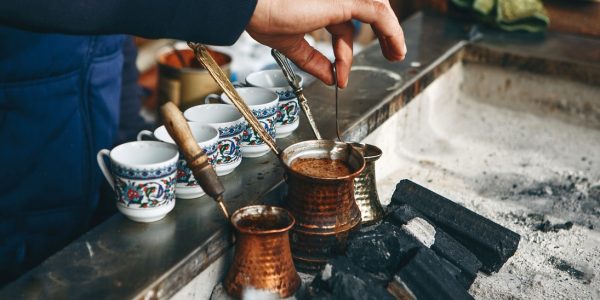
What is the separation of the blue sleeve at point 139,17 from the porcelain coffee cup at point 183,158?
41cm

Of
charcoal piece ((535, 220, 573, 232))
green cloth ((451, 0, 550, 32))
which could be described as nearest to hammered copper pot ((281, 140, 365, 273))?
charcoal piece ((535, 220, 573, 232))

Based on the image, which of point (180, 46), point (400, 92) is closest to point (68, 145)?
point (400, 92)

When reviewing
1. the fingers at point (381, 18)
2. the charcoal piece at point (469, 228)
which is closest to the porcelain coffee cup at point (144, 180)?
the fingers at point (381, 18)

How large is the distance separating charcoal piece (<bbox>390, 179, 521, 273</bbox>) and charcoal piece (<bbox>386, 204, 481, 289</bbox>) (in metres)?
0.06

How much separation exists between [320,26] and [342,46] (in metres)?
0.28

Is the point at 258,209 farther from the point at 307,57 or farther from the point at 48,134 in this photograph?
the point at 48,134

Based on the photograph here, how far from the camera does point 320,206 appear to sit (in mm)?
1896

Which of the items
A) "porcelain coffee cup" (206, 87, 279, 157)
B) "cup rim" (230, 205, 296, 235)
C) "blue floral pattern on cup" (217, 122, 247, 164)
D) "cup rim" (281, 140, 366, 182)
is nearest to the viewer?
"cup rim" (230, 205, 296, 235)

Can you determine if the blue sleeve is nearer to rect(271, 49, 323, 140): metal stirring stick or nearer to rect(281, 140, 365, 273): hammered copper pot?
rect(281, 140, 365, 273): hammered copper pot

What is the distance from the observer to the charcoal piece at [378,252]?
1.89 metres

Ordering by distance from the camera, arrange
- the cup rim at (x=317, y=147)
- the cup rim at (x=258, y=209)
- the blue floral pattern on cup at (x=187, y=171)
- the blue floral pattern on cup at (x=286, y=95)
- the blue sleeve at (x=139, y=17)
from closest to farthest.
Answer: the blue sleeve at (x=139, y=17)
the cup rim at (x=258, y=209)
the cup rim at (x=317, y=147)
the blue floral pattern on cup at (x=187, y=171)
the blue floral pattern on cup at (x=286, y=95)

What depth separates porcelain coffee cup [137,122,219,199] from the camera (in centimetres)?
197

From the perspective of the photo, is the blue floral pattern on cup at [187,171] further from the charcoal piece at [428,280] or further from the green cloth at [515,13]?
the green cloth at [515,13]

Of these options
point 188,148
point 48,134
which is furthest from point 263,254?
point 48,134
